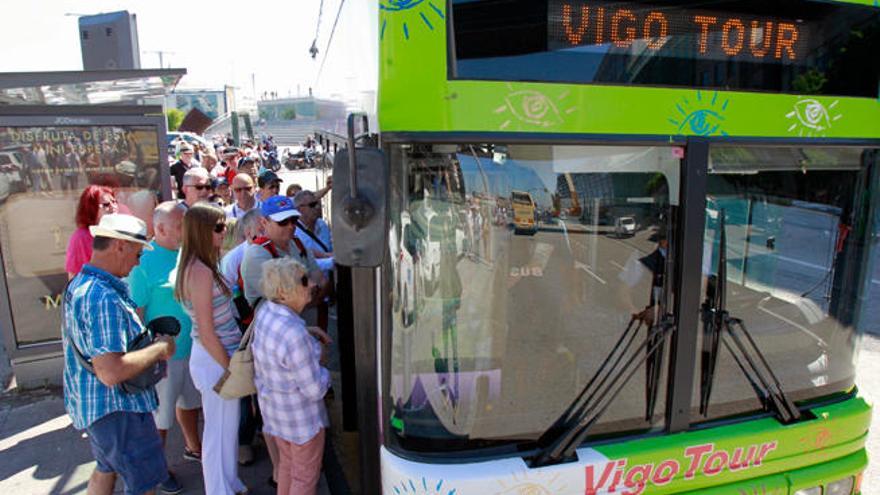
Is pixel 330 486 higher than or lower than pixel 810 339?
lower

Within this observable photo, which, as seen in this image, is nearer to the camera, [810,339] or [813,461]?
[813,461]

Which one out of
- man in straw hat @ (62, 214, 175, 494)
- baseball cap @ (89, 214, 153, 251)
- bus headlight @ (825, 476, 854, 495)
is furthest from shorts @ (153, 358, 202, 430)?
bus headlight @ (825, 476, 854, 495)

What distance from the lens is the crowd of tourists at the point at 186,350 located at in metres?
2.53

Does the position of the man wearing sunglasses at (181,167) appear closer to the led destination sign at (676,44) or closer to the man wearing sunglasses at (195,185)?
the man wearing sunglasses at (195,185)

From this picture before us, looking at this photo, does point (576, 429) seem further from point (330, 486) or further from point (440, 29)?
point (330, 486)

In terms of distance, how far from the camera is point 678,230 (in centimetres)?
193

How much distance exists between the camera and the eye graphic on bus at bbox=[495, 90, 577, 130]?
1.73 metres

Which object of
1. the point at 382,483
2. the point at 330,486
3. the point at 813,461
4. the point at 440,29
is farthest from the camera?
the point at 330,486

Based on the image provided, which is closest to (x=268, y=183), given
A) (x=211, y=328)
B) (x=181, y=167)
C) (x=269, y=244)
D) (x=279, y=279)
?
(x=269, y=244)

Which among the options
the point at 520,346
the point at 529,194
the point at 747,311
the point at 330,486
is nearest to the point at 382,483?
the point at 520,346

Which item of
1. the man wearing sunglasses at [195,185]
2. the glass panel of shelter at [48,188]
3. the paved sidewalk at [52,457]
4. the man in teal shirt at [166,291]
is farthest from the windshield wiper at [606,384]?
the glass panel of shelter at [48,188]

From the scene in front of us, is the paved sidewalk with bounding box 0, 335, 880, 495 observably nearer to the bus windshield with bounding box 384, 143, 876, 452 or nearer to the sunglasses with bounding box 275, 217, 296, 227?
the sunglasses with bounding box 275, 217, 296, 227

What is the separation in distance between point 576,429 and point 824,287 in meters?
1.29

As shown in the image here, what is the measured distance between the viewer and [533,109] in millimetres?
1758
